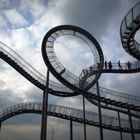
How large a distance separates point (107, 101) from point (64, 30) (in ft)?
26.3

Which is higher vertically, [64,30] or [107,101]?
[64,30]

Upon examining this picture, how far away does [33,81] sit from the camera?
19.5 metres

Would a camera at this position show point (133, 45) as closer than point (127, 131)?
Yes

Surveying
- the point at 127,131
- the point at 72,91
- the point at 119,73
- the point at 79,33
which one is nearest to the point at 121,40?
the point at 79,33

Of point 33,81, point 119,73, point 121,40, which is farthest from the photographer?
point 119,73

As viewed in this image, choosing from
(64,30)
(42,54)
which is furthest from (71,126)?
(64,30)

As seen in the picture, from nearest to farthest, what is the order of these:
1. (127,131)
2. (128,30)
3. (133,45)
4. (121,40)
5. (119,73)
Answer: (128,30), (121,40), (133,45), (127,131), (119,73)

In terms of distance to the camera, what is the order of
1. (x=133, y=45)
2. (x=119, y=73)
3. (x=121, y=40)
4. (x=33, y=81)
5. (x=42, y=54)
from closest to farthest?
(x=121, y=40) < (x=133, y=45) < (x=42, y=54) < (x=33, y=81) < (x=119, y=73)

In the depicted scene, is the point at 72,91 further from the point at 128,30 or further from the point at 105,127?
the point at 128,30

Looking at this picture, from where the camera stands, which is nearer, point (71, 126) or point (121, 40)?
point (121, 40)

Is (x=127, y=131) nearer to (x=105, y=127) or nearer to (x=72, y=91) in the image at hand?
(x=105, y=127)

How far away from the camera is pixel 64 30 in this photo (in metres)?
19.8

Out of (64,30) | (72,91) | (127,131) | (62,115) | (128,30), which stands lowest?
(127,131)

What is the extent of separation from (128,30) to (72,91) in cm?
922
